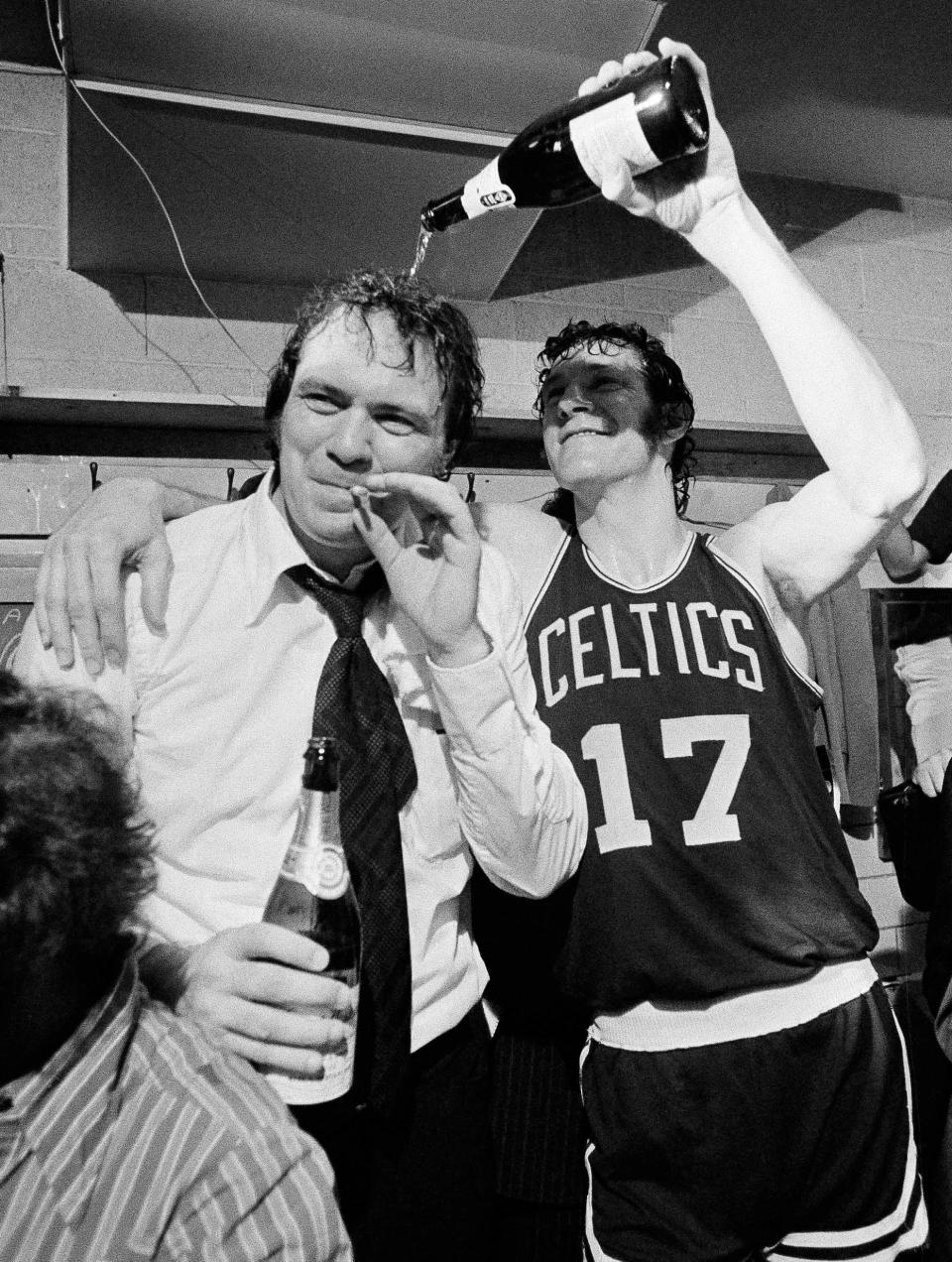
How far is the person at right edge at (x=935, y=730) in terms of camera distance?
1641mm

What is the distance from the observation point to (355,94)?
151cm

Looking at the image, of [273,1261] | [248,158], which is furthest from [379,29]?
[273,1261]

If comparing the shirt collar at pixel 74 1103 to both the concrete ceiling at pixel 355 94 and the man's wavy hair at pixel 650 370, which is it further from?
the concrete ceiling at pixel 355 94

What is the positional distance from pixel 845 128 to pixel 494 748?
2437 millimetres

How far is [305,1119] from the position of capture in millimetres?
933

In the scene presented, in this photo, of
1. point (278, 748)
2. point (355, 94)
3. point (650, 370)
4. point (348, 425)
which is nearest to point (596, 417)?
point (650, 370)

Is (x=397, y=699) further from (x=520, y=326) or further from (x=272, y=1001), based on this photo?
(x=520, y=326)

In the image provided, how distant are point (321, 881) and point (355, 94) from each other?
139 centimetres

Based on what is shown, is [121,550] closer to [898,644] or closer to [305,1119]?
[305,1119]

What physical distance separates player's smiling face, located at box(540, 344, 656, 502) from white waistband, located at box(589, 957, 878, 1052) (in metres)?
0.79

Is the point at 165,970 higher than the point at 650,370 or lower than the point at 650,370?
lower

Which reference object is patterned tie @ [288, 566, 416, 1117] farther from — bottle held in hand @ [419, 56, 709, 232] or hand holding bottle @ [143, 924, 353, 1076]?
bottle held in hand @ [419, 56, 709, 232]

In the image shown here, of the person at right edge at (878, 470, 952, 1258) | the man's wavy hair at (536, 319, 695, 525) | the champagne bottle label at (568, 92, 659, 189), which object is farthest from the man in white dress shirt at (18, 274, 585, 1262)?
the person at right edge at (878, 470, 952, 1258)

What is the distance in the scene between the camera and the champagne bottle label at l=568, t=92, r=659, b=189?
1125mm
